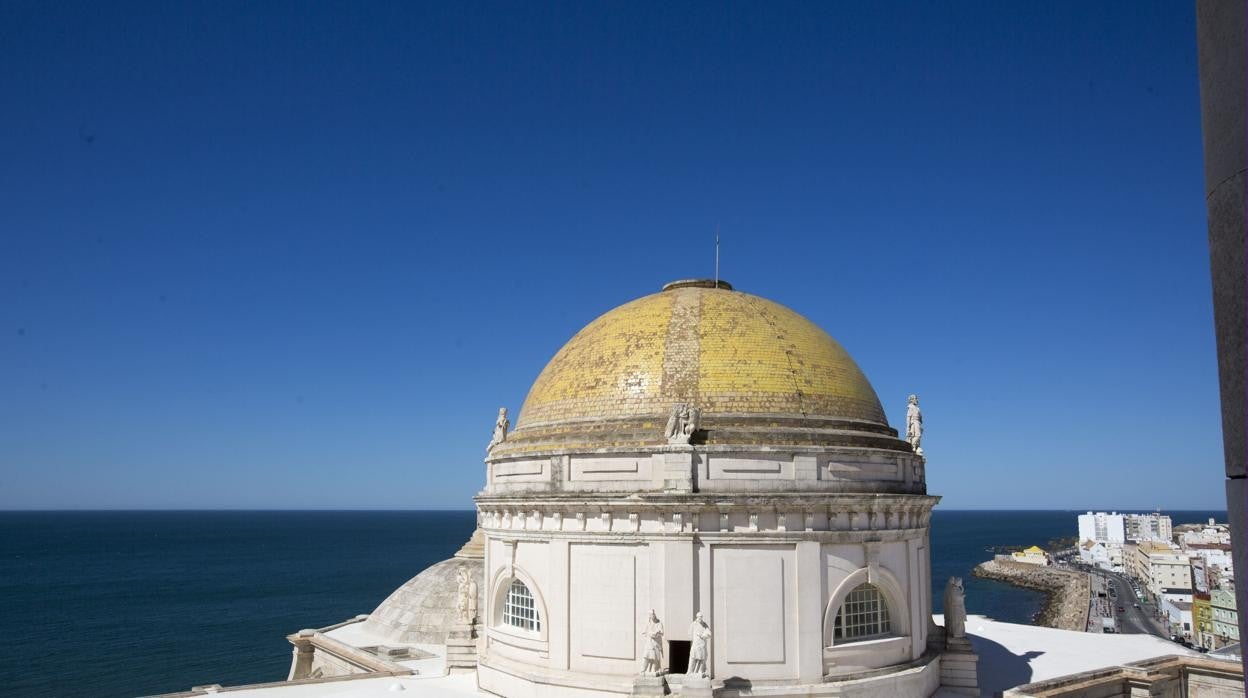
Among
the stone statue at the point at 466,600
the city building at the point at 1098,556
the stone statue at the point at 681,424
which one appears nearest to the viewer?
the stone statue at the point at 681,424

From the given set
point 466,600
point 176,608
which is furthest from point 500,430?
point 176,608

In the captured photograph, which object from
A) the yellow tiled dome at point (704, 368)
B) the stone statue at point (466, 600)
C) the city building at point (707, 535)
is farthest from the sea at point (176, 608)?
the yellow tiled dome at point (704, 368)

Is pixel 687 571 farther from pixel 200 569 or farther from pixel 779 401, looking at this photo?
pixel 200 569

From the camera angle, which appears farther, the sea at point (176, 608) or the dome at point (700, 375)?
the sea at point (176, 608)

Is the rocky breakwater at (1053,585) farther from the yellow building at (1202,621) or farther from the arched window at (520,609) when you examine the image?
the arched window at (520,609)

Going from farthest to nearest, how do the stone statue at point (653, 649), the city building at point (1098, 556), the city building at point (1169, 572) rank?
the city building at point (1098, 556) → the city building at point (1169, 572) → the stone statue at point (653, 649)

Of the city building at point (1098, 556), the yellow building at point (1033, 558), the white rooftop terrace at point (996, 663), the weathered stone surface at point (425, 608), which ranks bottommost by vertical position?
the city building at point (1098, 556)

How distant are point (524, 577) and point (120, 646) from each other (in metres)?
62.8

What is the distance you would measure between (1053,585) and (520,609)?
128147mm

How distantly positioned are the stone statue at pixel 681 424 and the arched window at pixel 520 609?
7098 mm

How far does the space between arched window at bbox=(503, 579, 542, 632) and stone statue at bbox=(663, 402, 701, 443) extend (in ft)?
23.3

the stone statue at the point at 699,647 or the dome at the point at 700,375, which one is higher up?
the dome at the point at 700,375

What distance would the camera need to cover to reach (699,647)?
936 inches

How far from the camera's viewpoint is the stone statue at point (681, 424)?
25.3 meters
